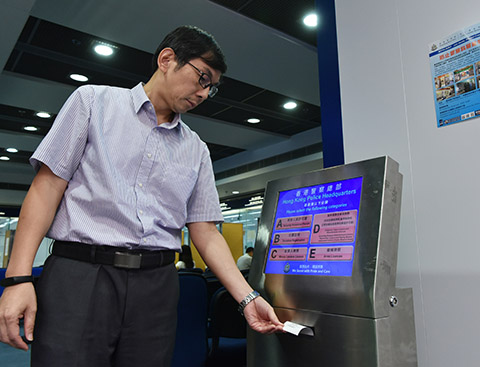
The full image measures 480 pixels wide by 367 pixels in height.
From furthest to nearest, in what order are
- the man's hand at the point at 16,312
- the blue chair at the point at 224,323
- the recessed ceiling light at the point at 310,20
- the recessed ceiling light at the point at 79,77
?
the recessed ceiling light at the point at 79,77 < the recessed ceiling light at the point at 310,20 < the blue chair at the point at 224,323 < the man's hand at the point at 16,312

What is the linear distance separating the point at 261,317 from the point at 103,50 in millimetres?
4138

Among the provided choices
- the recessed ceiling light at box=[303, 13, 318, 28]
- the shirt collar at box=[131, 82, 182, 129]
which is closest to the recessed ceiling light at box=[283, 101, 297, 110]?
the recessed ceiling light at box=[303, 13, 318, 28]

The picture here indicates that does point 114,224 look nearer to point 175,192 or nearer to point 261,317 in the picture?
point 175,192

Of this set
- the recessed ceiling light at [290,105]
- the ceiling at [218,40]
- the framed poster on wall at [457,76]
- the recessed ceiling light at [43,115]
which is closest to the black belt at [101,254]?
the framed poster on wall at [457,76]

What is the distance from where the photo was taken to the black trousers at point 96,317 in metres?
1.00

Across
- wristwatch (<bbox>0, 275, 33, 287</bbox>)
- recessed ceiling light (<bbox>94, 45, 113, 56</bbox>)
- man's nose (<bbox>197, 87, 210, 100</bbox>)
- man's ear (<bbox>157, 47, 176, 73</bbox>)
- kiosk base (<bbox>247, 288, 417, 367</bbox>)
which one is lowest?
kiosk base (<bbox>247, 288, 417, 367</bbox>)

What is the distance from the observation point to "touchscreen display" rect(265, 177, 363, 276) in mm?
1153

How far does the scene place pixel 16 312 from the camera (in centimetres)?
92

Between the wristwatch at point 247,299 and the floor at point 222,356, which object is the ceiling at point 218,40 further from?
the wristwatch at point 247,299

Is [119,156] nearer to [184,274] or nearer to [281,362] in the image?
[281,362]

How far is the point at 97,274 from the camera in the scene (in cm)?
104

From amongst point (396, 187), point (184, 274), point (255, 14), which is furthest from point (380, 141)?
point (255, 14)

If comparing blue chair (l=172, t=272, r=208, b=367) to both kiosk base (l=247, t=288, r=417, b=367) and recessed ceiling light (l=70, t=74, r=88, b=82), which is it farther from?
recessed ceiling light (l=70, t=74, r=88, b=82)

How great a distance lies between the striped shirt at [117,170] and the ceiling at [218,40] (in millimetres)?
2720
